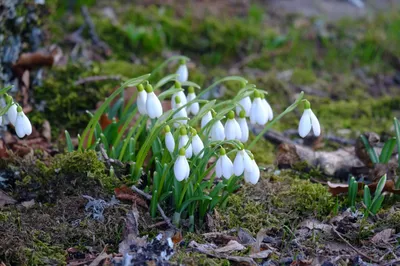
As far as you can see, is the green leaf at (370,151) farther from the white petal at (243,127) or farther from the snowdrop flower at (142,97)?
the snowdrop flower at (142,97)

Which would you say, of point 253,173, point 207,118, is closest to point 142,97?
point 207,118

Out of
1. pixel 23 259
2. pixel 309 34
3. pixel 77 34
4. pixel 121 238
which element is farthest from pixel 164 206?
pixel 309 34

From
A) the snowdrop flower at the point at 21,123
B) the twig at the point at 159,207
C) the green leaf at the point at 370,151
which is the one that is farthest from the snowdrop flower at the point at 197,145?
the green leaf at the point at 370,151

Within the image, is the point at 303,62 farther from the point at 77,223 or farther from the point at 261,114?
the point at 77,223

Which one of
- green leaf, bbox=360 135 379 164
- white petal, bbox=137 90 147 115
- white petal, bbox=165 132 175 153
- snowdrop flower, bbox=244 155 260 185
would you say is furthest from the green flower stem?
green leaf, bbox=360 135 379 164

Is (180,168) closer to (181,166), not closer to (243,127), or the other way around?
(181,166)

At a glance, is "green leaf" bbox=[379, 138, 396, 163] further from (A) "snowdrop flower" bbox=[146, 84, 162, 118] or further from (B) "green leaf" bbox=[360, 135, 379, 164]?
(A) "snowdrop flower" bbox=[146, 84, 162, 118]

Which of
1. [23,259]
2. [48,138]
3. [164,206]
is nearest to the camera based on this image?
[23,259]

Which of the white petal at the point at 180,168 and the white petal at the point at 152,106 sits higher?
the white petal at the point at 152,106
